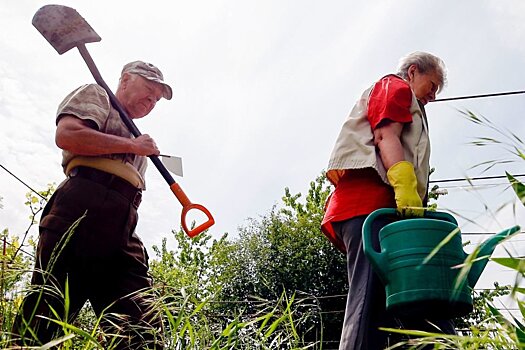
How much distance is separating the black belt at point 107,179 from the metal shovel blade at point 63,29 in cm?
66

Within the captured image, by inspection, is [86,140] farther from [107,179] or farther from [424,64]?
[424,64]

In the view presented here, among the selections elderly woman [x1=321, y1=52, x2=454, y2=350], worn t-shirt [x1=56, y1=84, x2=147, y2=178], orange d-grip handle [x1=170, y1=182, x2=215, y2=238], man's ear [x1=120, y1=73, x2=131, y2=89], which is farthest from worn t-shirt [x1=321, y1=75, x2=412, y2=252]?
man's ear [x1=120, y1=73, x2=131, y2=89]

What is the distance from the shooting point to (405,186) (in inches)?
63.2

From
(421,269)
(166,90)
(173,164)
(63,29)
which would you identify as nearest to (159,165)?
(173,164)

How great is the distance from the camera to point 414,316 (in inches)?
58.5

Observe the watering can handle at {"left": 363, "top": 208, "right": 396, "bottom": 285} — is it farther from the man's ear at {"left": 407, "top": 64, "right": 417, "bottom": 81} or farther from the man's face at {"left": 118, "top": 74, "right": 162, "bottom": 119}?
the man's face at {"left": 118, "top": 74, "right": 162, "bottom": 119}

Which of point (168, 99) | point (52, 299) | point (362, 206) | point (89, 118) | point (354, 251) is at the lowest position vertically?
point (52, 299)

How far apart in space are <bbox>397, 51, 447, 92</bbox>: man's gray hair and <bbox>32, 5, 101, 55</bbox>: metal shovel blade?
3.94 ft

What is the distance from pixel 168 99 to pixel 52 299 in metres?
0.90

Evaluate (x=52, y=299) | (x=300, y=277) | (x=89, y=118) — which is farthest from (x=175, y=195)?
(x=300, y=277)

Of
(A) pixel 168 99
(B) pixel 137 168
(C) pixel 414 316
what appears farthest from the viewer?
(A) pixel 168 99

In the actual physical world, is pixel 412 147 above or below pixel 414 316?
above

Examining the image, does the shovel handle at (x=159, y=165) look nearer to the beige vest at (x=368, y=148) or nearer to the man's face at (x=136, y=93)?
the man's face at (x=136, y=93)

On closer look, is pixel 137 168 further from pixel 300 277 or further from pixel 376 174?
pixel 300 277
